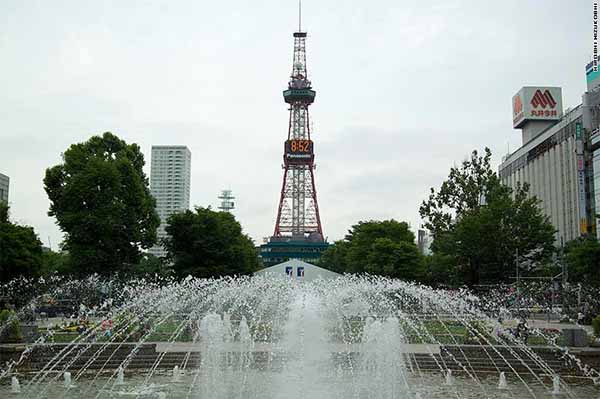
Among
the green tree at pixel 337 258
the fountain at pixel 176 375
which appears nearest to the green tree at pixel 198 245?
the fountain at pixel 176 375

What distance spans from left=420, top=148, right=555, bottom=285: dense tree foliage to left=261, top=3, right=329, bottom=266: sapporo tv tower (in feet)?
188

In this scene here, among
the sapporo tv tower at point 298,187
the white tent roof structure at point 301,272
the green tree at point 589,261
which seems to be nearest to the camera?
the green tree at point 589,261

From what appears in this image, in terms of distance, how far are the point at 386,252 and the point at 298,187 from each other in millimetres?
54875

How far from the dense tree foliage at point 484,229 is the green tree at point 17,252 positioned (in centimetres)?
2366

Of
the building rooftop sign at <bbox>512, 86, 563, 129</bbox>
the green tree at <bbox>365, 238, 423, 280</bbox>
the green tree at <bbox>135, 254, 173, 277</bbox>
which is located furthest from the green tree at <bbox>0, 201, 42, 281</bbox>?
the building rooftop sign at <bbox>512, 86, 563, 129</bbox>

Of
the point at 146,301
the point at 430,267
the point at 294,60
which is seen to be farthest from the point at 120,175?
the point at 294,60

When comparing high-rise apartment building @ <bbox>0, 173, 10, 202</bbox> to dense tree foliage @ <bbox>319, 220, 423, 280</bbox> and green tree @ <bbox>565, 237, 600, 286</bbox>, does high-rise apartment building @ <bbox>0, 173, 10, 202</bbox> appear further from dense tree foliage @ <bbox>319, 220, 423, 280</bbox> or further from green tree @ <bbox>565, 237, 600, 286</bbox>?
green tree @ <bbox>565, 237, 600, 286</bbox>

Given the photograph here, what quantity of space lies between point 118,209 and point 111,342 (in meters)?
15.9

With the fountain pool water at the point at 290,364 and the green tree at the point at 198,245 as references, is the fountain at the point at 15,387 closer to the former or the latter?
the fountain pool water at the point at 290,364

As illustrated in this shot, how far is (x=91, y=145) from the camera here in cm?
3578

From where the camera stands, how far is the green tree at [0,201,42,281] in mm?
33750

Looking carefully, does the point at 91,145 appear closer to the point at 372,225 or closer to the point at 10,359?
the point at 10,359

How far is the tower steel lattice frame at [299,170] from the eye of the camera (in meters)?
98.9

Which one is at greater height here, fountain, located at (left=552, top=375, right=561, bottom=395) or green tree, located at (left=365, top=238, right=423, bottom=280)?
green tree, located at (left=365, top=238, right=423, bottom=280)
